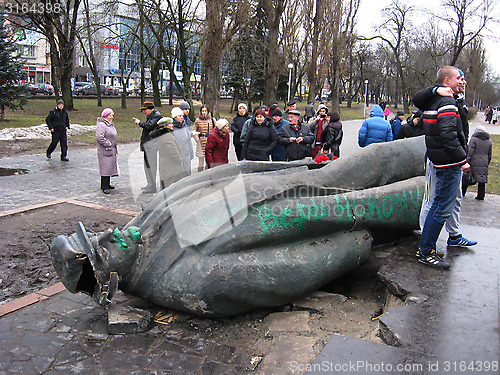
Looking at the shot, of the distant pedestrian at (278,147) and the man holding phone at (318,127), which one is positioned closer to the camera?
the distant pedestrian at (278,147)

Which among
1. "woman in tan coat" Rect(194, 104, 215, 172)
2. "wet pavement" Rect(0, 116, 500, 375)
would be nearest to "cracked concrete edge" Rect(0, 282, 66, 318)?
"wet pavement" Rect(0, 116, 500, 375)

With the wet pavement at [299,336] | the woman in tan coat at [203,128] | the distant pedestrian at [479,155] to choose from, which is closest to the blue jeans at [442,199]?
the wet pavement at [299,336]

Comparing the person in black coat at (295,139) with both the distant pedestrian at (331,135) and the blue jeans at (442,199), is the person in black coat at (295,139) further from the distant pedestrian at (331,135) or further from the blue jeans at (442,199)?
the blue jeans at (442,199)

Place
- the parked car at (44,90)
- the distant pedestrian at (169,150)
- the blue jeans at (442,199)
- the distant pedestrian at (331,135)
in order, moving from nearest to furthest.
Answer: the blue jeans at (442,199), the distant pedestrian at (169,150), the distant pedestrian at (331,135), the parked car at (44,90)

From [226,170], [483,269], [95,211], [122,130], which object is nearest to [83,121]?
[122,130]

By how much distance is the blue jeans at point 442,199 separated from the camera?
13.2 ft

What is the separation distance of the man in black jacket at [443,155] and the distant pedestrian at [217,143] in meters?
4.64

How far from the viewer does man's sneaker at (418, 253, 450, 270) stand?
4.10m

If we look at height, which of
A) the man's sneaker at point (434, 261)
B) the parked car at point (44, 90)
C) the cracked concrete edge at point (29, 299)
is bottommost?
the cracked concrete edge at point (29, 299)

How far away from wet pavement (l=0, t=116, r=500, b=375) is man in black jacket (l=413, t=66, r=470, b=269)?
28 cm

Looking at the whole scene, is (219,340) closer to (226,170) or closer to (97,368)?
(97,368)

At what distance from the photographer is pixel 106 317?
3.81m

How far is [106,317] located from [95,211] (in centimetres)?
356

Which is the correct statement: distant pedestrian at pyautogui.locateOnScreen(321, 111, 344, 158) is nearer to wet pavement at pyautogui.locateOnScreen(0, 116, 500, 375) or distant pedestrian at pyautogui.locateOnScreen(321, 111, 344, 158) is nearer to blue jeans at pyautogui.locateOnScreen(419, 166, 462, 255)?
wet pavement at pyautogui.locateOnScreen(0, 116, 500, 375)
